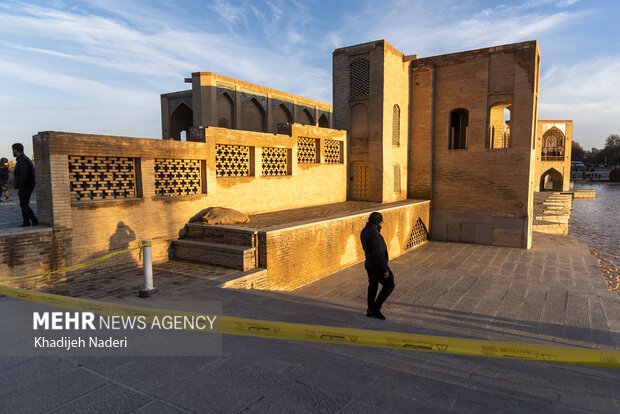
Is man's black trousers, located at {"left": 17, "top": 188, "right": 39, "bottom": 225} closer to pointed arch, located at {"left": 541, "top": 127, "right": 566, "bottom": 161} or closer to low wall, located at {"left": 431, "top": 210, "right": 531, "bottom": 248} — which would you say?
low wall, located at {"left": 431, "top": 210, "right": 531, "bottom": 248}

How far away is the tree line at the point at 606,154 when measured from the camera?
9438 centimetres

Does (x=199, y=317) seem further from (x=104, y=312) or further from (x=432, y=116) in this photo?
(x=432, y=116)

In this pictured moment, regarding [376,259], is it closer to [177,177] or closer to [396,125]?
[177,177]

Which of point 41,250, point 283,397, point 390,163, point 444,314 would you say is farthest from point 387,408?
point 390,163

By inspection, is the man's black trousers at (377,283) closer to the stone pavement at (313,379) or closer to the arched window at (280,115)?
the stone pavement at (313,379)

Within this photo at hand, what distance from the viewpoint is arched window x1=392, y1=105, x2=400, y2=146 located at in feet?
49.0

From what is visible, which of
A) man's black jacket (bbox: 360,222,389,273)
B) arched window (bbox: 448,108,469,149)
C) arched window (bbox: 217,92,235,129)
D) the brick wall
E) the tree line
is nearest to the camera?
man's black jacket (bbox: 360,222,389,273)

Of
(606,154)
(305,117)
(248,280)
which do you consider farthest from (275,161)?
(606,154)

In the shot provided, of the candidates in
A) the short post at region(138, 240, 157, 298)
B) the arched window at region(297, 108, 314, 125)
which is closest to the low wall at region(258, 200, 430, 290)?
the short post at region(138, 240, 157, 298)

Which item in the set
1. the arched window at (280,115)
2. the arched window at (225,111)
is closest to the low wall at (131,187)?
the arched window at (225,111)

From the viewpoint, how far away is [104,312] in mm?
3959

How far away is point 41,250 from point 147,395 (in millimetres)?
4466

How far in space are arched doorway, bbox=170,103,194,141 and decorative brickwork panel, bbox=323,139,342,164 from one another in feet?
31.2

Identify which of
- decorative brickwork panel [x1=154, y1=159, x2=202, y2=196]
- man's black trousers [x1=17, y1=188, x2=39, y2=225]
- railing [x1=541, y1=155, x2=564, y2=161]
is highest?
railing [x1=541, y1=155, x2=564, y2=161]
